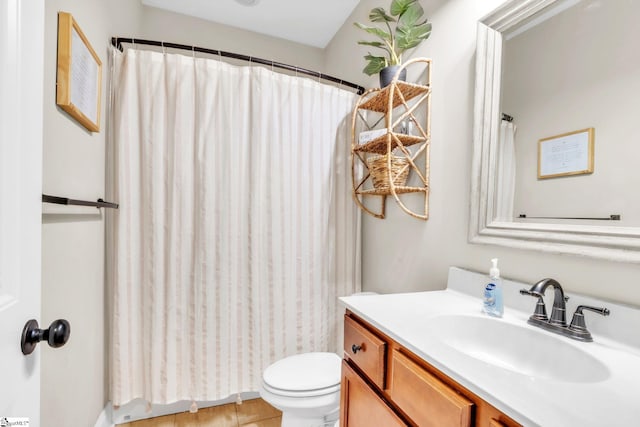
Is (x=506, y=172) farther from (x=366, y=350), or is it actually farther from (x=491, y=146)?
(x=366, y=350)

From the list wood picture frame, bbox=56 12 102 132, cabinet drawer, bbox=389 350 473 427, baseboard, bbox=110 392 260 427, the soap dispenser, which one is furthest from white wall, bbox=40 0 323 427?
the soap dispenser

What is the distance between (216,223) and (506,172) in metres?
1.37

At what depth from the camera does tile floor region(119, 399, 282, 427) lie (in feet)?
5.19

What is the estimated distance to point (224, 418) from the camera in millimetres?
1631

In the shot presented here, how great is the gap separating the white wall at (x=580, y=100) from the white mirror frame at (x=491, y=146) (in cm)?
5

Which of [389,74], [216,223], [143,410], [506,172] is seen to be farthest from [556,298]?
[143,410]

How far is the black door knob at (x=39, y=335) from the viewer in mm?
486

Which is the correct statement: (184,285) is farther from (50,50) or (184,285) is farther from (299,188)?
(50,50)

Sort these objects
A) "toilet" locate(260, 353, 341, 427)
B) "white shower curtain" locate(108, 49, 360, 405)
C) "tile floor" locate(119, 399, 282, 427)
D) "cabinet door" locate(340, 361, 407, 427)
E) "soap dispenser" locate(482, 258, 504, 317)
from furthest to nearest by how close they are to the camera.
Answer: "tile floor" locate(119, 399, 282, 427) → "white shower curtain" locate(108, 49, 360, 405) → "toilet" locate(260, 353, 341, 427) → "soap dispenser" locate(482, 258, 504, 317) → "cabinet door" locate(340, 361, 407, 427)

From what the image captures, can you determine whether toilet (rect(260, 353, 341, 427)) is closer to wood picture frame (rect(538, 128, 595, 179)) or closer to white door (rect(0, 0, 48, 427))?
white door (rect(0, 0, 48, 427))

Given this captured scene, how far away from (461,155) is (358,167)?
0.77 m

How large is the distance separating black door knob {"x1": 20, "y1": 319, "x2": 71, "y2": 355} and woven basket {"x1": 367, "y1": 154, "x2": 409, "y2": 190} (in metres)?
1.18

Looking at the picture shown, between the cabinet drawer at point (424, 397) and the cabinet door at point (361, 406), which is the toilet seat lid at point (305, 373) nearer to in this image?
the cabinet door at point (361, 406)

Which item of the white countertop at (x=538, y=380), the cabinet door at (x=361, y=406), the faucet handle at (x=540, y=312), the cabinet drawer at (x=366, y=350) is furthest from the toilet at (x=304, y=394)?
the faucet handle at (x=540, y=312)
